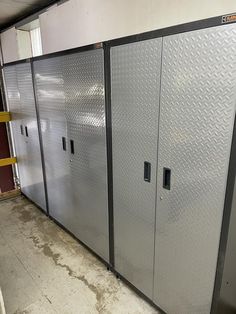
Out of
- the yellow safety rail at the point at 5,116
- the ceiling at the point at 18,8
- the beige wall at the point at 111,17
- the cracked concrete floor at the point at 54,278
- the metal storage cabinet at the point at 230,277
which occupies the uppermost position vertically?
the ceiling at the point at 18,8

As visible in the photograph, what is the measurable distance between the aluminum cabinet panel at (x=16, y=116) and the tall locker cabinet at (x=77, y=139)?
672 mm

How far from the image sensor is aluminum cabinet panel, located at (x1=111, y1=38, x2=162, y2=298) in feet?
4.64

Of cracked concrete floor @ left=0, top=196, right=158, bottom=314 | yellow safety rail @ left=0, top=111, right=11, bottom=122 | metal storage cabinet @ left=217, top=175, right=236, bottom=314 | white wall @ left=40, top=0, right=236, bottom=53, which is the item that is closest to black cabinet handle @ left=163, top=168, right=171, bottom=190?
metal storage cabinet @ left=217, top=175, right=236, bottom=314

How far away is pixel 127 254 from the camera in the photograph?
1898 millimetres

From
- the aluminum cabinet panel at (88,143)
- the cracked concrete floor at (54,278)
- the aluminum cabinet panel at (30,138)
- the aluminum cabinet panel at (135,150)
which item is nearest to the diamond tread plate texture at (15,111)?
the aluminum cabinet panel at (30,138)

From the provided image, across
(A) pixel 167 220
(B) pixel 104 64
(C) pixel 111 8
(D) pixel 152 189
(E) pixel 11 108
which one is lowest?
(A) pixel 167 220

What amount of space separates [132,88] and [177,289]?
139 centimetres

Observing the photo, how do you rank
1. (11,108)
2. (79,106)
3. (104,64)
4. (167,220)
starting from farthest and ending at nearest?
(11,108) → (79,106) → (104,64) → (167,220)

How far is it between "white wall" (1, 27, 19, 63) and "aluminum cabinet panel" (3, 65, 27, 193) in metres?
0.34

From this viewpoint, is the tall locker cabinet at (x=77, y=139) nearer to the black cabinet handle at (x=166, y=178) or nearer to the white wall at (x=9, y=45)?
the black cabinet handle at (x=166, y=178)

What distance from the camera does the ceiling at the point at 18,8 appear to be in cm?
251

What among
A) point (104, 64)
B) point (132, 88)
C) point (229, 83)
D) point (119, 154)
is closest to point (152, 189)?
point (119, 154)

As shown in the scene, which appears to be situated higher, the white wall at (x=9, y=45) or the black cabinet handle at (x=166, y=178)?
the white wall at (x=9, y=45)

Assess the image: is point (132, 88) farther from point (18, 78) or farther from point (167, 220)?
point (18, 78)
